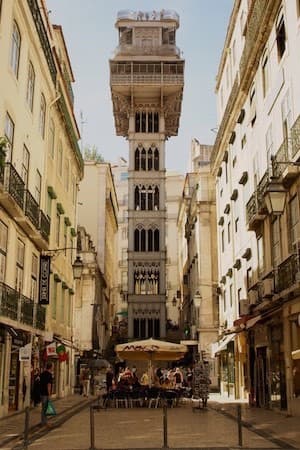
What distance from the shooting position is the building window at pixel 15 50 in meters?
19.7

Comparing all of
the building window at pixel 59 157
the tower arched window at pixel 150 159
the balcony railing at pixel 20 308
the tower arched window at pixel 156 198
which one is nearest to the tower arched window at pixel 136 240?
the tower arched window at pixel 156 198

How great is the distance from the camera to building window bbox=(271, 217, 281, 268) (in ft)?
64.9

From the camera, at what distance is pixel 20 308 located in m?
19.8

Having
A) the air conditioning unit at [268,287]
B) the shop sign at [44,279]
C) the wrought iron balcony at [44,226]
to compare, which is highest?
the wrought iron balcony at [44,226]

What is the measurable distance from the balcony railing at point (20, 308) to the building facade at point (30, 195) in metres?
0.03

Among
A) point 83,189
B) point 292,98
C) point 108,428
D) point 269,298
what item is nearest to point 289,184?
point 292,98

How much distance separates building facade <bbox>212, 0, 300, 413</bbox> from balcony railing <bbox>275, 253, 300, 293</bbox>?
0.10ft

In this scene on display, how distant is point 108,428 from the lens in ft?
48.0

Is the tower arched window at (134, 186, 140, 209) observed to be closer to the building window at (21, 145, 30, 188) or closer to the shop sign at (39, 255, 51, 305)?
the shop sign at (39, 255, 51, 305)

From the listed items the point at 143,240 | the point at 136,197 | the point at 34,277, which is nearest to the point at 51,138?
the point at 34,277

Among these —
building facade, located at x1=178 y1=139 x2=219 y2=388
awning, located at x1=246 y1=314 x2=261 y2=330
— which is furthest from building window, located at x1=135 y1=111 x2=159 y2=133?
awning, located at x1=246 y1=314 x2=261 y2=330

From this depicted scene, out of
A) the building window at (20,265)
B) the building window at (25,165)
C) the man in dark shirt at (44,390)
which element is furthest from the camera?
the building window at (25,165)

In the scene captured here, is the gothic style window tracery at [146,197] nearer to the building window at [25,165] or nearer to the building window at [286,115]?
the building window at [25,165]

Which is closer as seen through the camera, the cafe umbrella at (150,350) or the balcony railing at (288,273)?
the balcony railing at (288,273)
